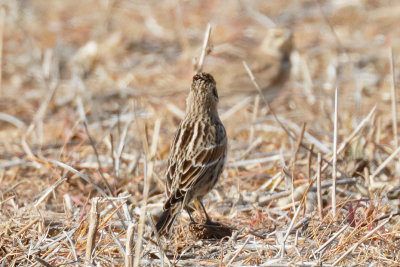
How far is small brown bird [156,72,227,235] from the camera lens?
392cm

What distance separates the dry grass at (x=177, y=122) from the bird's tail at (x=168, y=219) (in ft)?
0.29

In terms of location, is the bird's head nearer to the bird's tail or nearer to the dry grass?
the dry grass

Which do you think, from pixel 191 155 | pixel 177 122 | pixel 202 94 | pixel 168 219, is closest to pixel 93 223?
pixel 168 219

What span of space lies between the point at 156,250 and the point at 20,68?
5.84 metres

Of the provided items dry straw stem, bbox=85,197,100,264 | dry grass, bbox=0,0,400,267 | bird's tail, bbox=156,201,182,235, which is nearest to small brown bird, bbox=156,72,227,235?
bird's tail, bbox=156,201,182,235

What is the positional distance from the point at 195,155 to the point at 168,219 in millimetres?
540

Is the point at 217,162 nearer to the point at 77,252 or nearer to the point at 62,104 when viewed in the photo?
the point at 77,252

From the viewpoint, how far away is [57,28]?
10414 mm

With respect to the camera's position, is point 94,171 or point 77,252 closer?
point 77,252

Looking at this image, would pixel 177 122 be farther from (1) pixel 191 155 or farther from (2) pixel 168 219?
(2) pixel 168 219

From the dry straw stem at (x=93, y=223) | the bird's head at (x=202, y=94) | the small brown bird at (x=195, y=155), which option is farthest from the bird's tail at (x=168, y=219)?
the bird's head at (x=202, y=94)

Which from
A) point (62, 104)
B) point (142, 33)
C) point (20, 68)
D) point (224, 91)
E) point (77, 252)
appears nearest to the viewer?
point (77, 252)

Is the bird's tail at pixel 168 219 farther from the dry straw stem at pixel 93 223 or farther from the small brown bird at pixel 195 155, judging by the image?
the dry straw stem at pixel 93 223

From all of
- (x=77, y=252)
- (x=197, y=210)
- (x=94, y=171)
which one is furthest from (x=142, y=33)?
(x=77, y=252)
